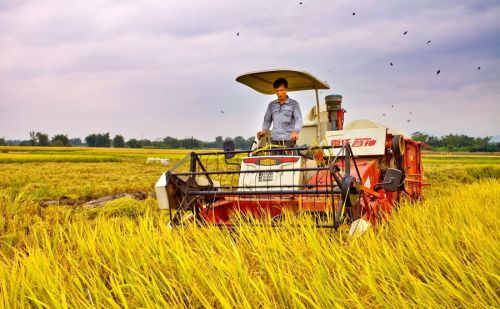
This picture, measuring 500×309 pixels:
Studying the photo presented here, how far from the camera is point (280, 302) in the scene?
2.28 metres

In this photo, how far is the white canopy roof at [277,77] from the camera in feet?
18.6

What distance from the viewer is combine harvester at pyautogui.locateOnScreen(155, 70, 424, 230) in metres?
4.01

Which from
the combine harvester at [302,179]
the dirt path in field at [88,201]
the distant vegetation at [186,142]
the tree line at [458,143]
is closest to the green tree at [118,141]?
the distant vegetation at [186,142]

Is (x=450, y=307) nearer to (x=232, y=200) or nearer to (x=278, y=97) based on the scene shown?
(x=232, y=200)

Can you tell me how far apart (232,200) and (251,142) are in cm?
141

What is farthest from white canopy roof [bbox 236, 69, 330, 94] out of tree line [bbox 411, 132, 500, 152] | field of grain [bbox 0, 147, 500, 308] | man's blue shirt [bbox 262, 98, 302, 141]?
tree line [bbox 411, 132, 500, 152]

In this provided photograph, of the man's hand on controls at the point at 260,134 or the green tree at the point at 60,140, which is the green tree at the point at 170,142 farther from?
the man's hand on controls at the point at 260,134

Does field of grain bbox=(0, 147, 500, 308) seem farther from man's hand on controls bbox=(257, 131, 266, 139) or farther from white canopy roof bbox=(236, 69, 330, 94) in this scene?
white canopy roof bbox=(236, 69, 330, 94)

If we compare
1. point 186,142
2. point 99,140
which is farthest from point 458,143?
point 99,140

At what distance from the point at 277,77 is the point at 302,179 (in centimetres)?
157

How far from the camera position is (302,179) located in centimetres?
505

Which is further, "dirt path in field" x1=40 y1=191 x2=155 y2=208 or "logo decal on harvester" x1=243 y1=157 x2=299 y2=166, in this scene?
"dirt path in field" x1=40 y1=191 x2=155 y2=208

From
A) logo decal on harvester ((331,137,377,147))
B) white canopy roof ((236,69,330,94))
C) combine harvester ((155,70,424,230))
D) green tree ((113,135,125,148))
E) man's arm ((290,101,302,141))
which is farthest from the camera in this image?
green tree ((113,135,125,148))

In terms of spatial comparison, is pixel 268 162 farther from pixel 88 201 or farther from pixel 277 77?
pixel 88 201
